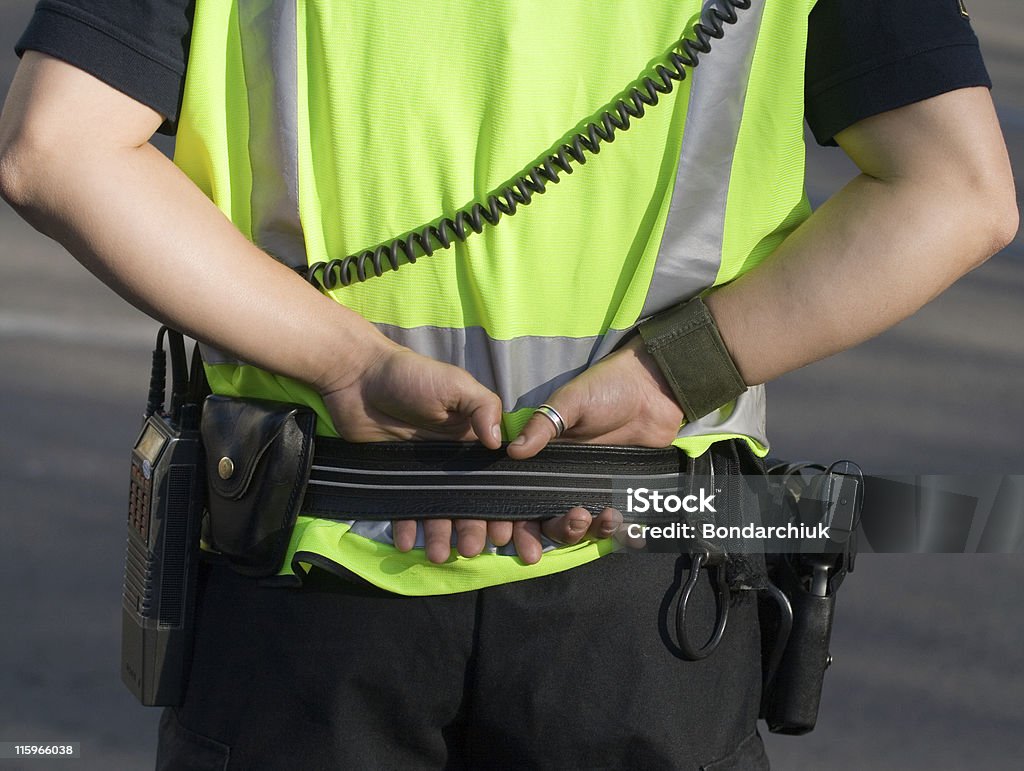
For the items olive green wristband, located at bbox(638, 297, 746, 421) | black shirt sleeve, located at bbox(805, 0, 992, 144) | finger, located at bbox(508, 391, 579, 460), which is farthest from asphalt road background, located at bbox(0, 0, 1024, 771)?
black shirt sleeve, located at bbox(805, 0, 992, 144)

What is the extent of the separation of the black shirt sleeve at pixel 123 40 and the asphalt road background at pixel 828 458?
263 cm

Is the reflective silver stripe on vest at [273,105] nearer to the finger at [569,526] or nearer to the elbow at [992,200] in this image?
the finger at [569,526]

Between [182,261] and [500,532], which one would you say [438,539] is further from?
[182,261]

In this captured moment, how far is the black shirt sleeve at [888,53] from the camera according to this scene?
56.9 inches

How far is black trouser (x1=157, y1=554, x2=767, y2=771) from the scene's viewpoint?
1535 mm

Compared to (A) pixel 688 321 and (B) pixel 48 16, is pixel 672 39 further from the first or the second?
(B) pixel 48 16

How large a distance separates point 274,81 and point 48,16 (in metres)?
0.24

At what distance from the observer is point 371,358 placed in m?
1.52

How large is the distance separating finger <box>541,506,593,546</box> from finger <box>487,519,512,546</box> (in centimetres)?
4

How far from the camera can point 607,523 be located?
1509mm

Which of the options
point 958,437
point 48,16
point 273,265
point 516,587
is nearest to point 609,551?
point 516,587

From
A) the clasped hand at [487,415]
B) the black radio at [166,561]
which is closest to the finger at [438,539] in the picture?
the clasped hand at [487,415]

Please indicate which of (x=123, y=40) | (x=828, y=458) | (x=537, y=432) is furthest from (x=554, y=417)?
Answer: (x=828, y=458)

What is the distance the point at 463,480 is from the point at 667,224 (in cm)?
37
